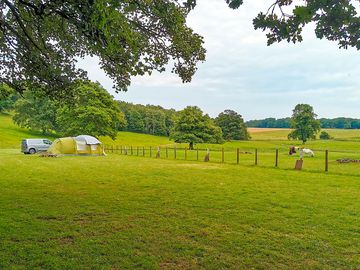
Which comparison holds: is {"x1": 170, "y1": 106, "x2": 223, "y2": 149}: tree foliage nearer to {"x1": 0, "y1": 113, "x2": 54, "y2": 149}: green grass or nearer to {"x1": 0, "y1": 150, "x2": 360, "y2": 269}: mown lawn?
{"x1": 0, "y1": 113, "x2": 54, "y2": 149}: green grass

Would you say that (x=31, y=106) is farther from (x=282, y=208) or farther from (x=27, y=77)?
(x=282, y=208)

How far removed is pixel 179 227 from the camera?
243 inches

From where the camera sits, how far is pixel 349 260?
181 inches

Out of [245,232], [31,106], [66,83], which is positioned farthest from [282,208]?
[31,106]

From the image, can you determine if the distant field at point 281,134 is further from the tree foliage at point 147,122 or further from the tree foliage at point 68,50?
the tree foliage at point 68,50

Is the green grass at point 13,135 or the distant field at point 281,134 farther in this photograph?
the distant field at point 281,134

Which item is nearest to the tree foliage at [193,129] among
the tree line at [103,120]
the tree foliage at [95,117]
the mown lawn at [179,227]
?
the tree line at [103,120]

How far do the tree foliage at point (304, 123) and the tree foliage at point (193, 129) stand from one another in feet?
64.8

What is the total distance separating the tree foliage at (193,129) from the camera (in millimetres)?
51781

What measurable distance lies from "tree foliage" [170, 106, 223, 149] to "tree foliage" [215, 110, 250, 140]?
775 inches

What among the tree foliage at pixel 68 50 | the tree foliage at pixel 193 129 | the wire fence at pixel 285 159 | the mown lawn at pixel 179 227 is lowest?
the wire fence at pixel 285 159

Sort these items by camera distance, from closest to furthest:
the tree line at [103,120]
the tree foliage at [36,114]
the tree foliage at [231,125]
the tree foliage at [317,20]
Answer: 1. the tree foliage at [317,20]
2. the tree line at [103,120]
3. the tree foliage at [36,114]
4. the tree foliage at [231,125]

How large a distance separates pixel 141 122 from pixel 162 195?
86613 mm

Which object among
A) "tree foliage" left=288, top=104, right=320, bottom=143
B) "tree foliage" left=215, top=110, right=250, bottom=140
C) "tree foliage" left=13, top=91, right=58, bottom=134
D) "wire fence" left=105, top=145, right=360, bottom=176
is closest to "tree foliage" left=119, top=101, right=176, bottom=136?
"tree foliage" left=215, top=110, right=250, bottom=140
